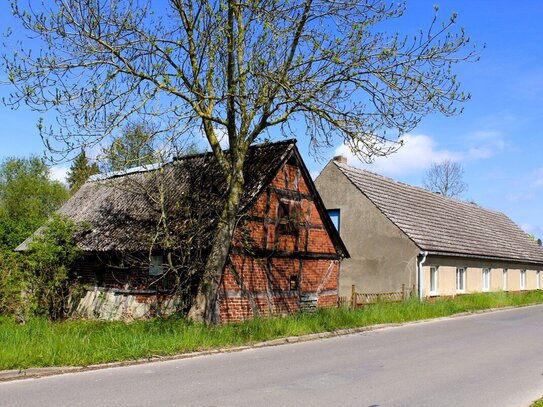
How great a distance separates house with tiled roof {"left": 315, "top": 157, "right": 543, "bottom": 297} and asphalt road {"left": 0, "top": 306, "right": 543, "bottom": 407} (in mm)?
11400

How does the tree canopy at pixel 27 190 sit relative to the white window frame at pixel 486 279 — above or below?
above

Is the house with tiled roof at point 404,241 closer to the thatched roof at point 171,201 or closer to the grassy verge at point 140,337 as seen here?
the thatched roof at point 171,201

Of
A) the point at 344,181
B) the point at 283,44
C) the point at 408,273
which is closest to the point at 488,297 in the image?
the point at 408,273

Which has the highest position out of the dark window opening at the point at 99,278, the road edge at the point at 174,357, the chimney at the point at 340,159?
the chimney at the point at 340,159

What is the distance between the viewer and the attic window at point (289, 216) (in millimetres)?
18500

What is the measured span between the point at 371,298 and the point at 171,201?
9.00 meters

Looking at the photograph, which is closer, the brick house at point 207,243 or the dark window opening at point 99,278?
the brick house at point 207,243

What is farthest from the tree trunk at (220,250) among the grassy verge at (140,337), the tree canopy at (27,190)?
the tree canopy at (27,190)

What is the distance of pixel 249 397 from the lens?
23.7 feet

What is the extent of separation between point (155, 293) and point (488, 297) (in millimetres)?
15491

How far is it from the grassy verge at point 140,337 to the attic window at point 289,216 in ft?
11.7

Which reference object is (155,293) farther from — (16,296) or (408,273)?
(408,273)

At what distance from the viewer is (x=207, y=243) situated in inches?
607

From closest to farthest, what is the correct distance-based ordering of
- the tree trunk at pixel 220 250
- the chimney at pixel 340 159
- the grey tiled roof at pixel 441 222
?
the tree trunk at pixel 220 250 → the grey tiled roof at pixel 441 222 → the chimney at pixel 340 159
